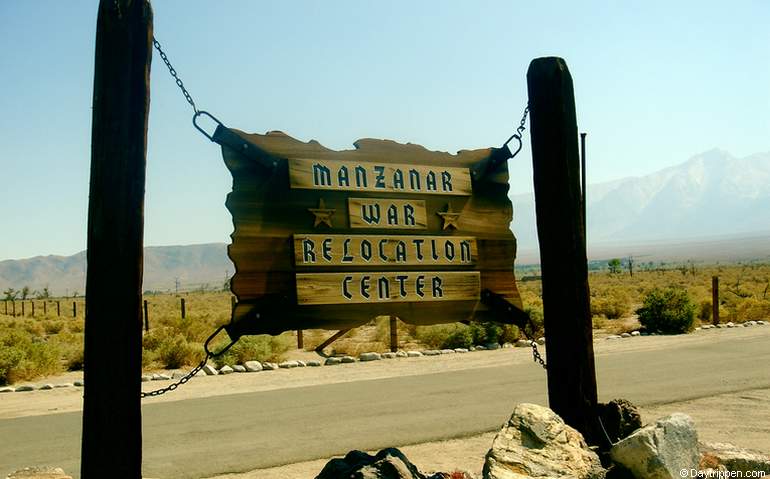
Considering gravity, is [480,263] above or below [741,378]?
above

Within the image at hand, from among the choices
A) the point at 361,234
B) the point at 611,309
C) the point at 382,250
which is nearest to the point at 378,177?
the point at 361,234

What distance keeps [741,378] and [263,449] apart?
8.59 metres

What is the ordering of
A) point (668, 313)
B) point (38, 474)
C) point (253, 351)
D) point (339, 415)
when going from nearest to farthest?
point (38, 474), point (339, 415), point (253, 351), point (668, 313)

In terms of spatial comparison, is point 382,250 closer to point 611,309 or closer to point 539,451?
point 539,451

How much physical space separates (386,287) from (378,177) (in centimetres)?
89

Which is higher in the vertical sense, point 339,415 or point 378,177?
point 378,177

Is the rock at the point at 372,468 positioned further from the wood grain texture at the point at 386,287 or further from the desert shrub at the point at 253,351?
the desert shrub at the point at 253,351

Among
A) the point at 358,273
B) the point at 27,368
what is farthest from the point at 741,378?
the point at 27,368

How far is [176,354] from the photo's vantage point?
58.9 feet

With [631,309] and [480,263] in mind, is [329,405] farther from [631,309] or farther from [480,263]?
[631,309]

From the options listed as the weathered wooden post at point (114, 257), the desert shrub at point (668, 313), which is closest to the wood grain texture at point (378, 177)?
the weathered wooden post at point (114, 257)

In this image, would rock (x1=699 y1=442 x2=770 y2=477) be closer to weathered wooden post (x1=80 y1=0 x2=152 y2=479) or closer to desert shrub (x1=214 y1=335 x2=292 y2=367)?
weathered wooden post (x1=80 y1=0 x2=152 y2=479)

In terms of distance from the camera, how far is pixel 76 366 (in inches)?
737

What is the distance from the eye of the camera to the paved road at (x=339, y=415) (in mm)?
8367
